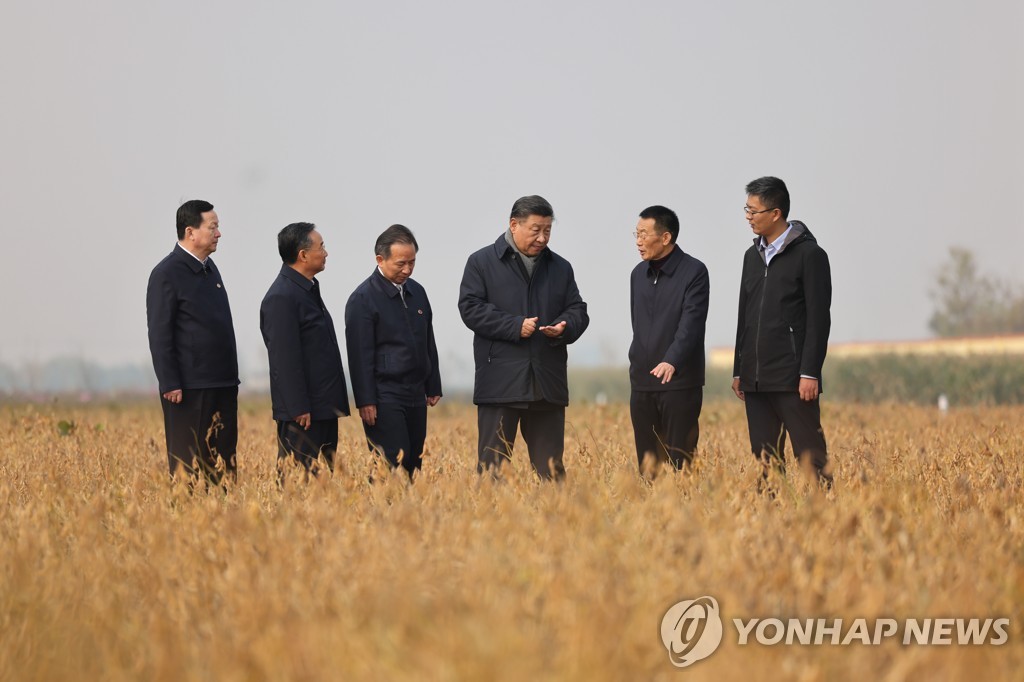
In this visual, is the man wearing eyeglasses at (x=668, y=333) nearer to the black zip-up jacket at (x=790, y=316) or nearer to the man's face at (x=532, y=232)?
the black zip-up jacket at (x=790, y=316)

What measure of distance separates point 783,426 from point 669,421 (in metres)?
0.72

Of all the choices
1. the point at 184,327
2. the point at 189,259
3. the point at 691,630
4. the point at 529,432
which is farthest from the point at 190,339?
the point at 691,630

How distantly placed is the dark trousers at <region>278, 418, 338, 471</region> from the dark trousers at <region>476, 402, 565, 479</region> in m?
0.99

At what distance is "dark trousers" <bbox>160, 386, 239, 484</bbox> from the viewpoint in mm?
7379

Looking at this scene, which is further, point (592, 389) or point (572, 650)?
point (592, 389)

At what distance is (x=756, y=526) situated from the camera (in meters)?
4.67

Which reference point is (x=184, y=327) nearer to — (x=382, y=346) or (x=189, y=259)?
(x=189, y=259)

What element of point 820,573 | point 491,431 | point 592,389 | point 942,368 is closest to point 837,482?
point 491,431

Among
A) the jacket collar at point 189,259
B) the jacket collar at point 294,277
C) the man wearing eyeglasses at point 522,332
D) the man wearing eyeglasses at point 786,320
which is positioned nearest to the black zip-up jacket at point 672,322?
the man wearing eyeglasses at point 786,320

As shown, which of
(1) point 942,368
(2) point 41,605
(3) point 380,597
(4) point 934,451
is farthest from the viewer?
(1) point 942,368

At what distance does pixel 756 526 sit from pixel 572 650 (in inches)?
72.1

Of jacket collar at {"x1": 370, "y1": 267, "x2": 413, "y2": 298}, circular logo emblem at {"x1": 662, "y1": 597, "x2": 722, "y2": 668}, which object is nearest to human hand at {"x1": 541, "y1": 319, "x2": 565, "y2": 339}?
jacket collar at {"x1": 370, "y1": 267, "x2": 413, "y2": 298}

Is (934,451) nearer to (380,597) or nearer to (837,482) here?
(837,482)

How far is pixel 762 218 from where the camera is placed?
23.0 ft
